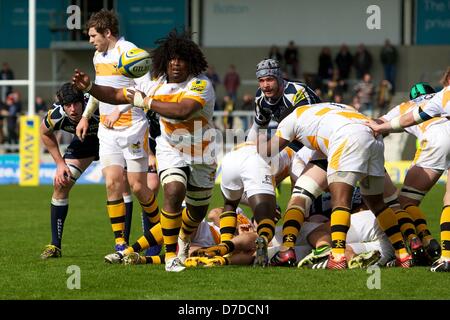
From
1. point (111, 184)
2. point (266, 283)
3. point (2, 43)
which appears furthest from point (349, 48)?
point (266, 283)

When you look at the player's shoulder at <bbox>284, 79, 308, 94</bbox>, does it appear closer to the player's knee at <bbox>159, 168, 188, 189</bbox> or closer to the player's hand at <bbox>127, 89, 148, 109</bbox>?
the player's knee at <bbox>159, 168, 188, 189</bbox>

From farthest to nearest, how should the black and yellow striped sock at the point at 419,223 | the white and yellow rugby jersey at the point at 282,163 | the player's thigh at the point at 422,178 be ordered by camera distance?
1. the white and yellow rugby jersey at the point at 282,163
2. the player's thigh at the point at 422,178
3. the black and yellow striped sock at the point at 419,223

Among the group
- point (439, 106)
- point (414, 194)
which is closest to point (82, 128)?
point (414, 194)

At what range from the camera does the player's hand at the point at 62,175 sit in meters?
10.9

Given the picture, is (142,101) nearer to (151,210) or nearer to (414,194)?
(151,210)

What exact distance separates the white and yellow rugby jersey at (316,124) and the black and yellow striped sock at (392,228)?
79cm

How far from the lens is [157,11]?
34.4 meters

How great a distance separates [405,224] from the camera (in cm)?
992

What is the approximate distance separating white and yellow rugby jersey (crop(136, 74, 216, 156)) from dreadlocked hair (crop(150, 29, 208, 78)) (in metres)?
0.13

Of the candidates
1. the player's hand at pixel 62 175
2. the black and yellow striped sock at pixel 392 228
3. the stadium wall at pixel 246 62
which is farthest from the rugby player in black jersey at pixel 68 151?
the stadium wall at pixel 246 62

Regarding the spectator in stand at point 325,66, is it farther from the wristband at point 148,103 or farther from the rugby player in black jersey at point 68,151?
the wristband at point 148,103

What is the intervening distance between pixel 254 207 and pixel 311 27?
2453 cm

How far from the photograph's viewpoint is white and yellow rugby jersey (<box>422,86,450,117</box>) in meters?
8.91
